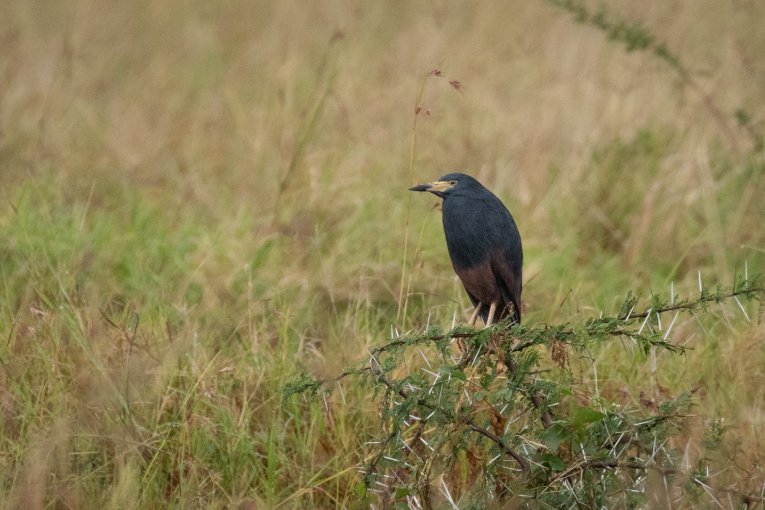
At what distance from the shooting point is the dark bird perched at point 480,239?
3.31 m

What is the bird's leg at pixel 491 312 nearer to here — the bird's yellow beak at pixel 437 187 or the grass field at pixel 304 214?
the grass field at pixel 304 214

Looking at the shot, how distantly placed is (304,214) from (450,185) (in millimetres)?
1792

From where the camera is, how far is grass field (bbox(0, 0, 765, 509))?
3.43 meters

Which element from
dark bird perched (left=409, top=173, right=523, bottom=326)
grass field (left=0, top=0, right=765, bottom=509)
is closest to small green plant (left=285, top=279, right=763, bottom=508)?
grass field (left=0, top=0, right=765, bottom=509)

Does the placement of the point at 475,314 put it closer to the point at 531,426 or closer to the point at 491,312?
the point at 491,312

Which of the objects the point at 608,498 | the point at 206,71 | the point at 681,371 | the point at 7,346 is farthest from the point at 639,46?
the point at 206,71

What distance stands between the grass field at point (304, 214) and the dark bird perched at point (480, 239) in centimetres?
21

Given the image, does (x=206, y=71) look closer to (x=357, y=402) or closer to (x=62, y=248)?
(x=62, y=248)

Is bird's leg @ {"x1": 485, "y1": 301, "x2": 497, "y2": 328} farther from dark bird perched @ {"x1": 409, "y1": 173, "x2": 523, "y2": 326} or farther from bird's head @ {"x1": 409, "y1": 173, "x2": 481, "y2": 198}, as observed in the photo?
bird's head @ {"x1": 409, "y1": 173, "x2": 481, "y2": 198}

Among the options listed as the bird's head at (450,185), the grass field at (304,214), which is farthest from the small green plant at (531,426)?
the bird's head at (450,185)

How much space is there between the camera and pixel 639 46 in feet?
14.9

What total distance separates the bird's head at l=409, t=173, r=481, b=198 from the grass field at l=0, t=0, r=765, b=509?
196 millimetres

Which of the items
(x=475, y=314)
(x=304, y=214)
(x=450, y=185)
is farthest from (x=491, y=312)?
(x=304, y=214)

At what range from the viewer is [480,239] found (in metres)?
3.30
